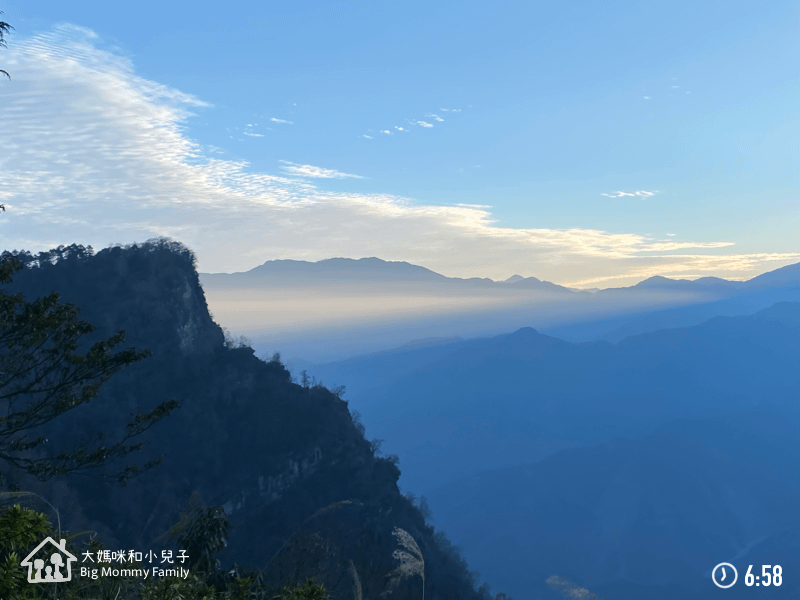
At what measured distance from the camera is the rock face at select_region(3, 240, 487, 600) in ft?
249

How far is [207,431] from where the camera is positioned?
92.4m

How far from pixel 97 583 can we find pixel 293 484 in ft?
300

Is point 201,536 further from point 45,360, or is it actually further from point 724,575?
point 724,575

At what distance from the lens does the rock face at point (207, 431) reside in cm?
7600

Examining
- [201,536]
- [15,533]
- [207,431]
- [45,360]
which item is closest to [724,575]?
[201,536]

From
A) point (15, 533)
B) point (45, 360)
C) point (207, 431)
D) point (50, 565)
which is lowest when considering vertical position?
point (207, 431)

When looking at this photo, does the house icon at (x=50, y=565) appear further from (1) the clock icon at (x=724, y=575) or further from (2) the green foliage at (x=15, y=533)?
(1) the clock icon at (x=724, y=575)

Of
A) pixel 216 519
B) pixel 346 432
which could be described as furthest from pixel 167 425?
pixel 216 519

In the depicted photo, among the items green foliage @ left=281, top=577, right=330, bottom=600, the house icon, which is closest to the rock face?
the house icon

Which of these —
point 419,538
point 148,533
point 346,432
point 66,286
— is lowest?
point 419,538

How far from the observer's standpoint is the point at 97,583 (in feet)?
25.7

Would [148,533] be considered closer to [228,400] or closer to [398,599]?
[228,400]

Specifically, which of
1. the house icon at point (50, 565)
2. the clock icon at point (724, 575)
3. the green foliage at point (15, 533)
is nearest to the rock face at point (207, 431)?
the clock icon at point (724, 575)

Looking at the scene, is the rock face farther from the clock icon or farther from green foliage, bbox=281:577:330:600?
green foliage, bbox=281:577:330:600
